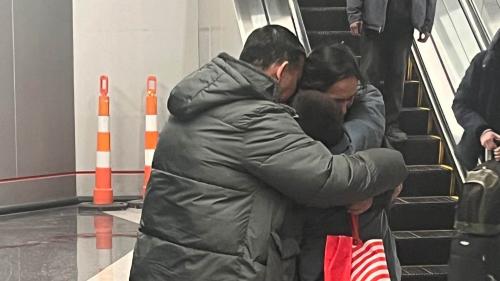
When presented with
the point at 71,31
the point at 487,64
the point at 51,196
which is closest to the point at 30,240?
the point at 51,196

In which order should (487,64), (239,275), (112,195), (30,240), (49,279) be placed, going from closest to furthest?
1. (239,275)
2. (487,64)
3. (49,279)
4. (30,240)
5. (112,195)

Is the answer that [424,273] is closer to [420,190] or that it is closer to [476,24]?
[420,190]

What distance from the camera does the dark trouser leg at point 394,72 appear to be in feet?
17.4

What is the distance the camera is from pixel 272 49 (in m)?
2.07

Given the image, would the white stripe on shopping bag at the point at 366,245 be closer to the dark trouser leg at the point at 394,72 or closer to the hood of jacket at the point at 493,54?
the hood of jacket at the point at 493,54

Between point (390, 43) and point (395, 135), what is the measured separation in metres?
0.66

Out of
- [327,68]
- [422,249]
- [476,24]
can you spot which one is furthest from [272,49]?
[476,24]

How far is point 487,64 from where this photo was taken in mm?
2930

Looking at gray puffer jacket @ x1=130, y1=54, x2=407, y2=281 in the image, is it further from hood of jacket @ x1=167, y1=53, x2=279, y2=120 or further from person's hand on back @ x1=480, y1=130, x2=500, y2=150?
person's hand on back @ x1=480, y1=130, x2=500, y2=150

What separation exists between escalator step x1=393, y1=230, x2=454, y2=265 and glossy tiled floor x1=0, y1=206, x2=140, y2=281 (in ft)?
5.42

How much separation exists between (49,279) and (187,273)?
2.91m

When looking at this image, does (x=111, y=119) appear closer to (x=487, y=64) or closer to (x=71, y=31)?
(x=71, y=31)

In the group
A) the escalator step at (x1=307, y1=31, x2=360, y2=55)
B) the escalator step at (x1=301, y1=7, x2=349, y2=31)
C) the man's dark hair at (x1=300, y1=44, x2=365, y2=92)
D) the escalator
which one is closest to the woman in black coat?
the man's dark hair at (x1=300, y1=44, x2=365, y2=92)

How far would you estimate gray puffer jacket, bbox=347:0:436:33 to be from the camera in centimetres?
517
